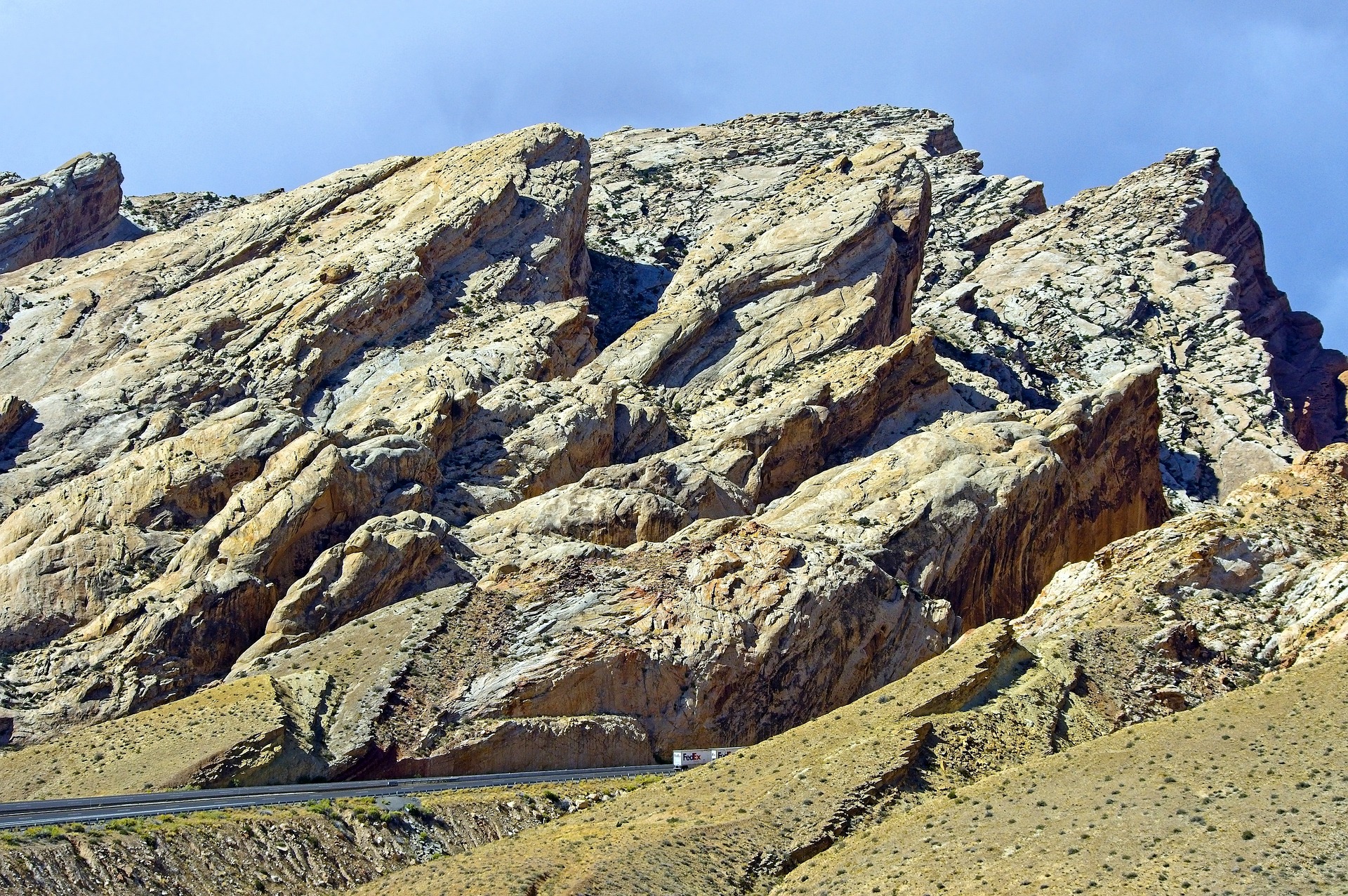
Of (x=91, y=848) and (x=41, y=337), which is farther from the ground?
(x=41, y=337)

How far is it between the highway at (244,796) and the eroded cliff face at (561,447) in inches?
70.7

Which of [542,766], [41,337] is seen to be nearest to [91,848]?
[542,766]

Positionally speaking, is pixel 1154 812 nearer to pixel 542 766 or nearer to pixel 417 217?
pixel 542 766

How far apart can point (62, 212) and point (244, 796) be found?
247ft

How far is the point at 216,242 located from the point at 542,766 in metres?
60.5

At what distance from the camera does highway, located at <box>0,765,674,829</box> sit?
54.0 metres

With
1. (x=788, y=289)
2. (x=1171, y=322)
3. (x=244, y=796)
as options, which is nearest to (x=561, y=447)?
(x=788, y=289)

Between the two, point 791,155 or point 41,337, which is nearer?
point 41,337

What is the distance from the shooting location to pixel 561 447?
93.2 m

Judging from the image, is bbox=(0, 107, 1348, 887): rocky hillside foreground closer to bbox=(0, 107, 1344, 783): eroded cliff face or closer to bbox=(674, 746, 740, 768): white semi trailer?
bbox=(0, 107, 1344, 783): eroded cliff face

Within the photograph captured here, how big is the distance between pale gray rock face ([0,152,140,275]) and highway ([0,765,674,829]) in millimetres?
67266

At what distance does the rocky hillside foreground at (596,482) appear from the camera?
6831 cm

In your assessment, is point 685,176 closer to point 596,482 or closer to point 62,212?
point 62,212

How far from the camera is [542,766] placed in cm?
6981
